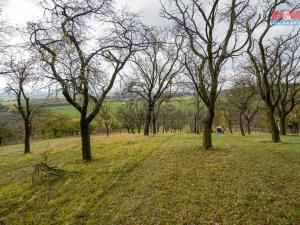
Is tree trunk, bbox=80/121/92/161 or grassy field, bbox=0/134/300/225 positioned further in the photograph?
tree trunk, bbox=80/121/92/161

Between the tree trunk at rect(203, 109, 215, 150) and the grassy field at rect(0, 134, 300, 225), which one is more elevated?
the tree trunk at rect(203, 109, 215, 150)

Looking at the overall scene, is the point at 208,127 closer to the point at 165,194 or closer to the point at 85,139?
the point at 165,194

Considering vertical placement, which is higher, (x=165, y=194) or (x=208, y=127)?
(x=208, y=127)

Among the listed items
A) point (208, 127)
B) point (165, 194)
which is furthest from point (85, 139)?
point (208, 127)

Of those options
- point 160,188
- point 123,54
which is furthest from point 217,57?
point 160,188

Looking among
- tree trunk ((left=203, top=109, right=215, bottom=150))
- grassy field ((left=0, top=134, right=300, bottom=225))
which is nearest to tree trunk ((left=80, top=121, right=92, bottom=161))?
grassy field ((left=0, top=134, right=300, bottom=225))

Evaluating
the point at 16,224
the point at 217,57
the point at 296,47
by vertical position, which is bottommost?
the point at 16,224

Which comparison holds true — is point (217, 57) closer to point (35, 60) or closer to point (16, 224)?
point (35, 60)

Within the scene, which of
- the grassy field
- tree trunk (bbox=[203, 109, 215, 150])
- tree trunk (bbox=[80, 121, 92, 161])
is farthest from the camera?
tree trunk (bbox=[203, 109, 215, 150])

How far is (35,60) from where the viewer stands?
757 centimetres

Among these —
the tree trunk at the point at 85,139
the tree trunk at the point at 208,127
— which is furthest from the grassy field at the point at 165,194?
the tree trunk at the point at 208,127

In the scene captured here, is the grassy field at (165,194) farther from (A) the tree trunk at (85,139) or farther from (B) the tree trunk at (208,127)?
(B) the tree trunk at (208,127)

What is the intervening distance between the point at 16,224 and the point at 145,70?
1973 centimetres

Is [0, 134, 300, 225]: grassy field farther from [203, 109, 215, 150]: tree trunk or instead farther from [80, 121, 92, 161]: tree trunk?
[203, 109, 215, 150]: tree trunk
